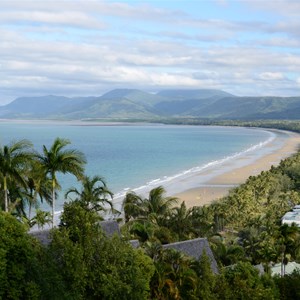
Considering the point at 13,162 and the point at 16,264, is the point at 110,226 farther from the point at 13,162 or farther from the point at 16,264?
the point at 16,264

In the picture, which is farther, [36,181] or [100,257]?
[36,181]

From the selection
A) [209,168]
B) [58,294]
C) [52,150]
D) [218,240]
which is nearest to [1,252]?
[58,294]

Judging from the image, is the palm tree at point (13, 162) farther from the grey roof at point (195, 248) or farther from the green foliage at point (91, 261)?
the grey roof at point (195, 248)

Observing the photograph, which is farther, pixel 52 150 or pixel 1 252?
pixel 52 150

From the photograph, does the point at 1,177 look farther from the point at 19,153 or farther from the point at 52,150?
the point at 52,150

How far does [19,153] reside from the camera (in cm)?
2858

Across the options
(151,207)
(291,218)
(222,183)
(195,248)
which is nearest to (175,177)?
(222,183)

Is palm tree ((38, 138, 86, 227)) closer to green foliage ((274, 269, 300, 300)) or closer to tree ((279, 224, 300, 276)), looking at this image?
green foliage ((274, 269, 300, 300))

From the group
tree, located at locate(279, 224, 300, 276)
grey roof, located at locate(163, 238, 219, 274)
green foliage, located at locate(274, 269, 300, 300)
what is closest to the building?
tree, located at locate(279, 224, 300, 276)

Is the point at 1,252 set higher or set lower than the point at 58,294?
higher

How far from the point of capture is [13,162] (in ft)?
92.0

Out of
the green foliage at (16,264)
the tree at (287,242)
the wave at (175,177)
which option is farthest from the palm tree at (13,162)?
the wave at (175,177)

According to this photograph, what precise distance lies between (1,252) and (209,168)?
11159 cm

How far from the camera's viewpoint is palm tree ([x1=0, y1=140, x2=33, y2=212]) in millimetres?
27812
